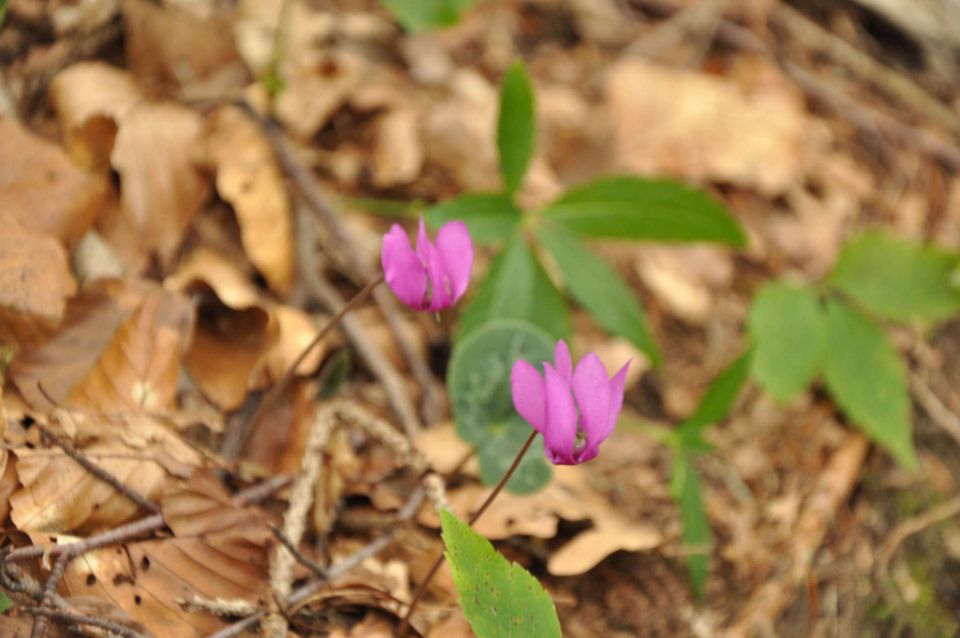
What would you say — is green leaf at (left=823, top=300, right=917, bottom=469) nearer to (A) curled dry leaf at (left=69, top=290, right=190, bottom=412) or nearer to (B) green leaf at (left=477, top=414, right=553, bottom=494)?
(B) green leaf at (left=477, top=414, right=553, bottom=494)

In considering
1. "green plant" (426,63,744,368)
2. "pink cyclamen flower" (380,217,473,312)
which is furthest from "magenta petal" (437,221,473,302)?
"green plant" (426,63,744,368)

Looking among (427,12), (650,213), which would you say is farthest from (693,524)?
(427,12)

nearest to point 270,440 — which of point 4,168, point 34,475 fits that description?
point 34,475

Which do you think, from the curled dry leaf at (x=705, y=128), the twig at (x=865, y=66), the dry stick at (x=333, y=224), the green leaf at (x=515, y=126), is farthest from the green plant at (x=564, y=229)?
the twig at (x=865, y=66)

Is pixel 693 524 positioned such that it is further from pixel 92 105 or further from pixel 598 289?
pixel 92 105

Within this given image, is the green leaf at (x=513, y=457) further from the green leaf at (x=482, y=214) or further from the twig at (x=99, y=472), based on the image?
the twig at (x=99, y=472)

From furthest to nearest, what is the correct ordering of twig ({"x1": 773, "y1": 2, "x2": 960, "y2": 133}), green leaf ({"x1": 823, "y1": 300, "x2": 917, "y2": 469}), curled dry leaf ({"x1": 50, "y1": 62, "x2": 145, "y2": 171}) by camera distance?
twig ({"x1": 773, "y1": 2, "x2": 960, "y2": 133}) < green leaf ({"x1": 823, "y1": 300, "x2": 917, "y2": 469}) < curled dry leaf ({"x1": 50, "y1": 62, "x2": 145, "y2": 171})
